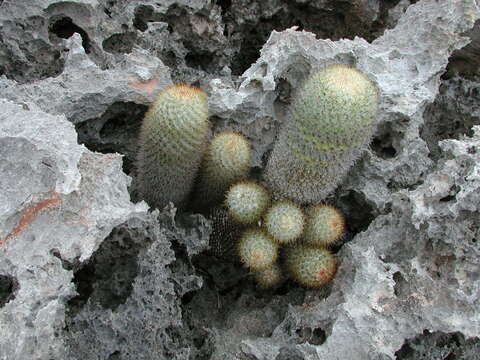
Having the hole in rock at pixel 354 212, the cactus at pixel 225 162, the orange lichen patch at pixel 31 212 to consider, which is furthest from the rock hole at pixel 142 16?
the hole in rock at pixel 354 212

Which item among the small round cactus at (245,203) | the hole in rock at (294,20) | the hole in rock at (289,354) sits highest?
the hole in rock at (294,20)

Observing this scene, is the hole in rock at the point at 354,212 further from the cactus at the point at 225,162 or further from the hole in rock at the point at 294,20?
the hole in rock at the point at 294,20

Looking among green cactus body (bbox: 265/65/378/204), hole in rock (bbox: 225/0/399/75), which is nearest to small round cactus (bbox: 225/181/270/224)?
green cactus body (bbox: 265/65/378/204)

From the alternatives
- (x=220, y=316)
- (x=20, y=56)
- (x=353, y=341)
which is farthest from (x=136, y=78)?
(x=353, y=341)

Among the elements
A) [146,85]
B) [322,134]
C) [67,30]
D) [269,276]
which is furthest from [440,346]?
[67,30]

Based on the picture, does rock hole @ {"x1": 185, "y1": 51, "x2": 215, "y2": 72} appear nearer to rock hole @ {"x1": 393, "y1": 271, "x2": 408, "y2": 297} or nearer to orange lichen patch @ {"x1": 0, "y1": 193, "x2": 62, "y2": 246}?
orange lichen patch @ {"x1": 0, "y1": 193, "x2": 62, "y2": 246}

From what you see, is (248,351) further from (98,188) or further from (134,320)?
(98,188)
